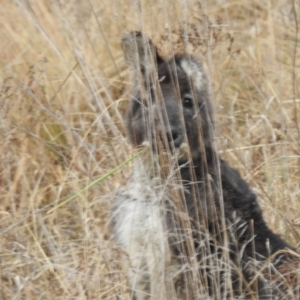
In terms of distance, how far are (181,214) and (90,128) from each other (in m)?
0.78

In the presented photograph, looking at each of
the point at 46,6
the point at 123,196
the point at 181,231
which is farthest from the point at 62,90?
the point at 181,231

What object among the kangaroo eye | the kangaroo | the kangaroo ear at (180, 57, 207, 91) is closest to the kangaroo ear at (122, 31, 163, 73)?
the kangaroo

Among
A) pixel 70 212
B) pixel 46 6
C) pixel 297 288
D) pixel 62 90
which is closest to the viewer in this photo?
pixel 297 288

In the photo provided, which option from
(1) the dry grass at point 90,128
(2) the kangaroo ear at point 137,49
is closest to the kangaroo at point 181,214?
(2) the kangaroo ear at point 137,49

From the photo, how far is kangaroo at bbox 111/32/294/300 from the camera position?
3.27m

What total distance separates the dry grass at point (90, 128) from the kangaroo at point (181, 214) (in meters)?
0.12

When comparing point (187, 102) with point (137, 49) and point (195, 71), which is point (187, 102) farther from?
point (137, 49)

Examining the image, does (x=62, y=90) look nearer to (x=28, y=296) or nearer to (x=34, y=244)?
(x=34, y=244)

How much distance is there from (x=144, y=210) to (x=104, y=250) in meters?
0.35

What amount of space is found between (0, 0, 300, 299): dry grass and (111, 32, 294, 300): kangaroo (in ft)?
0.41

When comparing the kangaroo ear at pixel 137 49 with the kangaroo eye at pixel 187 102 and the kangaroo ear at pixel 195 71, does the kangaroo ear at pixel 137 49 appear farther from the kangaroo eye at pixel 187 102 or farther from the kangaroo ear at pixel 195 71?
the kangaroo eye at pixel 187 102

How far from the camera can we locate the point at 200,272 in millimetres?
3342

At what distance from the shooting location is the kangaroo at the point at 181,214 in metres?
3.27

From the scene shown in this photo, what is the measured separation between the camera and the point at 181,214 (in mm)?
3268
